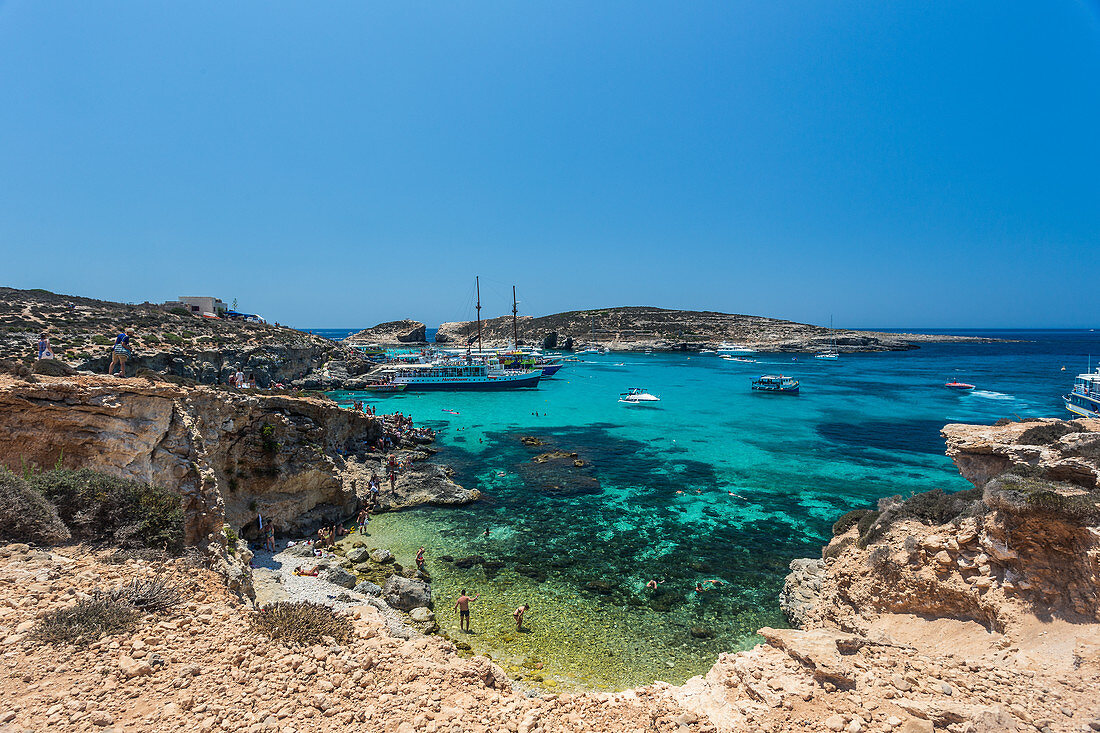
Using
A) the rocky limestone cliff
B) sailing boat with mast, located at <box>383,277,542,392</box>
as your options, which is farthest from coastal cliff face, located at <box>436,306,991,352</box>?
sailing boat with mast, located at <box>383,277,542,392</box>

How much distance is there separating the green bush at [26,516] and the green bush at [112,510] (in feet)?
0.72

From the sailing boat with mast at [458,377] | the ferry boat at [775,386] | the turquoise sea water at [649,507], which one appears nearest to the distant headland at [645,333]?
the sailing boat with mast at [458,377]

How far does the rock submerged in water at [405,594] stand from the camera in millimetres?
11625

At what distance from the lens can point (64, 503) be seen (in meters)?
6.72

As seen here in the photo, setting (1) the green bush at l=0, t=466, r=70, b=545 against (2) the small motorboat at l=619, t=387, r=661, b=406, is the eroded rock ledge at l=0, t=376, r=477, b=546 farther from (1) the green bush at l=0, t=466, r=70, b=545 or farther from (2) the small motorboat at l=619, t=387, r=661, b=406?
(2) the small motorboat at l=619, t=387, r=661, b=406

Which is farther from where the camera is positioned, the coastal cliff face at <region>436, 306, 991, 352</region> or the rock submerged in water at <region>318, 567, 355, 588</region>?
the coastal cliff face at <region>436, 306, 991, 352</region>

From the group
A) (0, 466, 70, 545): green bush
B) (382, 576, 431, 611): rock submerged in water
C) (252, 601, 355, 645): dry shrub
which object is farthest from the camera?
(382, 576, 431, 611): rock submerged in water

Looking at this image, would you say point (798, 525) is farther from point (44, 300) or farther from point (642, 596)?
point (44, 300)

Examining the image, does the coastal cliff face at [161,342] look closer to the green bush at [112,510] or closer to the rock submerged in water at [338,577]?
the rock submerged in water at [338,577]

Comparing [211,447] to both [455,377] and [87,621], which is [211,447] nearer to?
[87,621]

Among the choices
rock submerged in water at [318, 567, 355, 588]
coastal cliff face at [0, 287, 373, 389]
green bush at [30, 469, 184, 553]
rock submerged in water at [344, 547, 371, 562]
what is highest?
coastal cliff face at [0, 287, 373, 389]

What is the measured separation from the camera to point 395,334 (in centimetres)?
14238

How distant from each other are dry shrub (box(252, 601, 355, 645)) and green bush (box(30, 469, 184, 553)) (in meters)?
2.32

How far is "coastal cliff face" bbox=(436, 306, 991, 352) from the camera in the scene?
391ft
